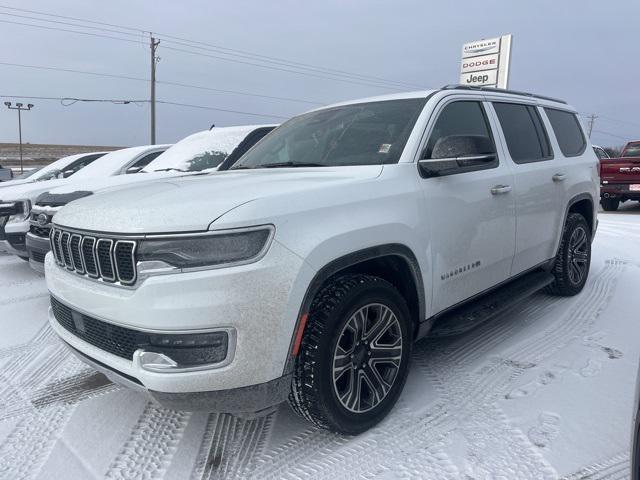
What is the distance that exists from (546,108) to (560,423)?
9.99ft

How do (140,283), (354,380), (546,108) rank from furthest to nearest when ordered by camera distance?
(546,108), (354,380), (140,283)

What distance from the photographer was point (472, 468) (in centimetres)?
234

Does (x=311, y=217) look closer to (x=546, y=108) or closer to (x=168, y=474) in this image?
(x=168, y=474)

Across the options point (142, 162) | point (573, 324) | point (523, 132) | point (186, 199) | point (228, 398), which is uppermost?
point (523, 132)

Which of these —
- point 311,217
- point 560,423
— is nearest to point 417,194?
point 311,217

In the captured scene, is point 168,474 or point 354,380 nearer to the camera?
point 168,474

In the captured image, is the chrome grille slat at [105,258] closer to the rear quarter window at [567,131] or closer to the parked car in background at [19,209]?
the parked car in background at [19,209]

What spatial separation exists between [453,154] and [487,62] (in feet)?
78.8

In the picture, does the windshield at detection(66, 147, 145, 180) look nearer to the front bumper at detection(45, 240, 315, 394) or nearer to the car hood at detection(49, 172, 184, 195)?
the car hood at detection(49, 172, 184, 195)

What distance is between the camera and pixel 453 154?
9.51ft

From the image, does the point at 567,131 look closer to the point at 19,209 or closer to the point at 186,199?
the point at 186,199

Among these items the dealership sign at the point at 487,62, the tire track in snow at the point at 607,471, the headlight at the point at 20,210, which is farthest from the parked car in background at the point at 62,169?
the dealership sign at the point at 487,62

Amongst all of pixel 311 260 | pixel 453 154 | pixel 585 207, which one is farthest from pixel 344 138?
pixel 585 207

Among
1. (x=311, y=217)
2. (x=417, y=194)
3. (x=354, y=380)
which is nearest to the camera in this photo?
(x=311, y=217)
